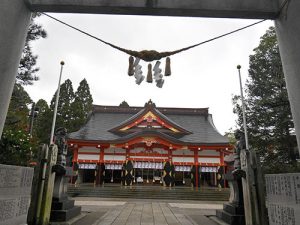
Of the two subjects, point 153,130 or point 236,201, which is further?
point 153,130

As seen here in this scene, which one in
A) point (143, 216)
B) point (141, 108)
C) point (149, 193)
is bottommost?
point (143, 216)

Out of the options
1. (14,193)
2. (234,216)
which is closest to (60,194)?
(14,193)

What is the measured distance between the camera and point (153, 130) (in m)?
21.2

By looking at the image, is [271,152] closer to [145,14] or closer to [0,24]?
[145,14]

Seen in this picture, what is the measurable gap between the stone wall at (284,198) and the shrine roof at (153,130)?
16.8 m

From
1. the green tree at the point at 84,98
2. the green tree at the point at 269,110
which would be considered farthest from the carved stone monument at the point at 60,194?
the green tree at the point at 84,98

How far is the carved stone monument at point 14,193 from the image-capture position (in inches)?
135

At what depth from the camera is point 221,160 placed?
70.7 feet

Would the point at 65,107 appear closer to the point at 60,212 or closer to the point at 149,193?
the point at 149,193

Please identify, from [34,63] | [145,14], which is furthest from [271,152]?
[34,63]

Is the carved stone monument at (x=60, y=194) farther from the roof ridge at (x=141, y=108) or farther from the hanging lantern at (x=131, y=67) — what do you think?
the roof ridge at (x=141, y=108)

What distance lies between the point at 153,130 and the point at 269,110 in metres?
10.5

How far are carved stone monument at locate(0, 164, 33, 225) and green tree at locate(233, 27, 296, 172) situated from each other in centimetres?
1134

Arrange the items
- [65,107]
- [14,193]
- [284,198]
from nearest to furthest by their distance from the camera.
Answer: [284,198] → [14,193] → [65,107]
